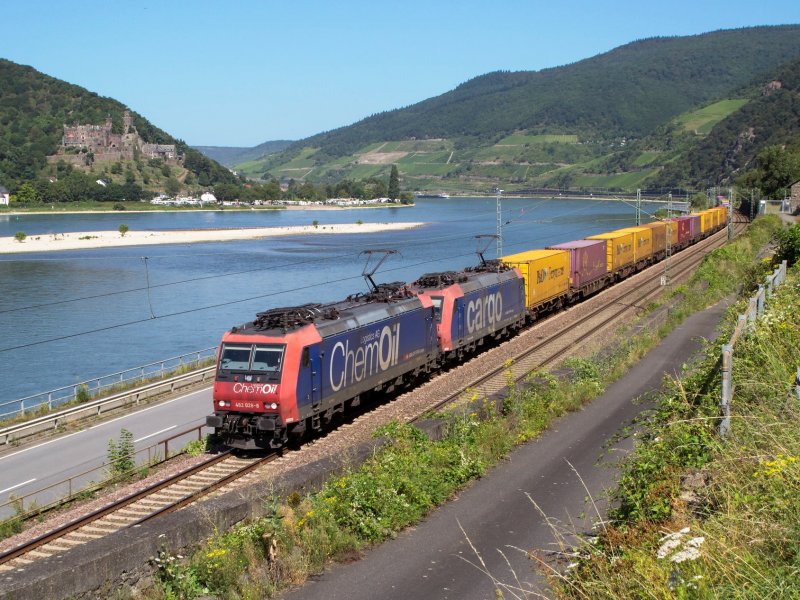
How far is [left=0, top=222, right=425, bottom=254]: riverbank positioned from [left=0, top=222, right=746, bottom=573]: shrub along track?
91.0m

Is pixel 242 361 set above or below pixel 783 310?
below

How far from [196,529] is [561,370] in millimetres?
13729

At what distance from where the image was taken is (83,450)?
25.9m

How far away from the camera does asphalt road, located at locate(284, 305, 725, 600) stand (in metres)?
9.51

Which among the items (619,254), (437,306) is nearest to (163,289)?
(619,254)

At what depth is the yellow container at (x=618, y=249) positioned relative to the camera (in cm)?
5053

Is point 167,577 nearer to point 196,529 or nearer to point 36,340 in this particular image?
point 196,529

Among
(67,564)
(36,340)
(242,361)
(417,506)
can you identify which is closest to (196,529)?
(67,564)

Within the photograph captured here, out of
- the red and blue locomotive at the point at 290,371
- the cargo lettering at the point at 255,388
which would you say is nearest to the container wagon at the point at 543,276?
the red and blue locomotive at the point at 290,371

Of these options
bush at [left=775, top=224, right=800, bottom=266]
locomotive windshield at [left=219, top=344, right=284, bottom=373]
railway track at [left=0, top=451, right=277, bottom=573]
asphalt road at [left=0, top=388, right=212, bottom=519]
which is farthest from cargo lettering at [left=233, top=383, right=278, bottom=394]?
bush at [left=775, top=224, right=800, bottom=266]

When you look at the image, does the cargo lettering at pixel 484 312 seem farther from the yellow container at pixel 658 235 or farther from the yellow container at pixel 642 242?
the yellow container at pixel 658 235

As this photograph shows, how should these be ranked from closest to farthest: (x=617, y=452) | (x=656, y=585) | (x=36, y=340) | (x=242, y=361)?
1. (x=656, y=585)
2. (x=617, y=452)
3. (x=242, y=361)
4. (x=36, y=340)

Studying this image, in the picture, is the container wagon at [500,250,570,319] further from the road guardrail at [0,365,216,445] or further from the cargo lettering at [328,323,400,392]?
the road guardrail at [0,365,216,445]

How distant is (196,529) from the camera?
10977 millimetres
